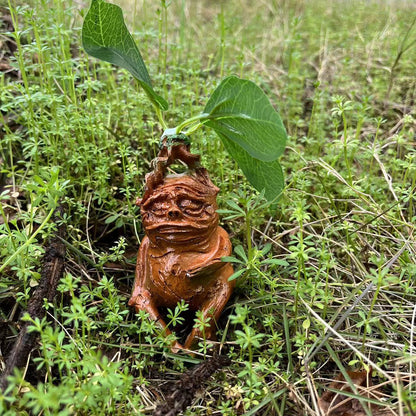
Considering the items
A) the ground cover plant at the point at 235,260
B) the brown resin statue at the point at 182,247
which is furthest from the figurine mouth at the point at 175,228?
the ground cover plant at the point at 235,260

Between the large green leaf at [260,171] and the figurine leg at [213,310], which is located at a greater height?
the large green leaf at [260,171]

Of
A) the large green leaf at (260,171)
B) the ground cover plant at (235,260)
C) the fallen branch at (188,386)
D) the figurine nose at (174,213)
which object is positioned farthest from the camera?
the large green leaf at (260,171)

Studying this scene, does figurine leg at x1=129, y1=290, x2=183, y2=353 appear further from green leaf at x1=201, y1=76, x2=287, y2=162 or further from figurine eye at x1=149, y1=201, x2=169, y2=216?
green leaf at x1=201, y1=76, x2=287, y2=162

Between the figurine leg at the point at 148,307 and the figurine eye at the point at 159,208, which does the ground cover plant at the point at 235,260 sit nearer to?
the figurine leg at the point at 148,307

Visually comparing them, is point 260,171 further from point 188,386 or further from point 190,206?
point 188,386

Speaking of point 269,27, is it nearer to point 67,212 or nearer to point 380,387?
point 67,212

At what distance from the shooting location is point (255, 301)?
2311 millimetres

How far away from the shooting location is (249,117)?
1939 mm

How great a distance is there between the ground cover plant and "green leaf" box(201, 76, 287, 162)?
248 millimetres

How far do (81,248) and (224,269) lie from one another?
2.91 ft

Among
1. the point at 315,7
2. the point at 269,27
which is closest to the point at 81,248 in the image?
the point at 269,27

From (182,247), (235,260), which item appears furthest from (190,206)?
(235,260)

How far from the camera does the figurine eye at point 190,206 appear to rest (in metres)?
2.07

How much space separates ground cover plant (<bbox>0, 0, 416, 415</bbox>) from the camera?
6.12 ft
